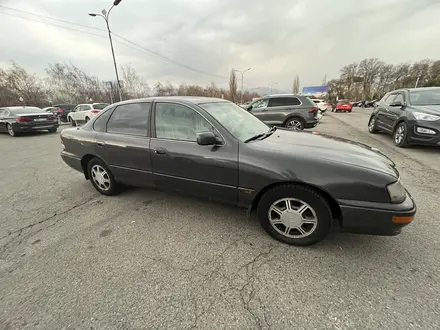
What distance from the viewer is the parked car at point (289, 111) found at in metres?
8.30

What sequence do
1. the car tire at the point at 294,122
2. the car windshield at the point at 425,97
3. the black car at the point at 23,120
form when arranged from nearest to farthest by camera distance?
the car windshield at the point at 425,97
the car tire at the point at 294,122
the black car at the point at 23,120

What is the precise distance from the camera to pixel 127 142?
3027mm

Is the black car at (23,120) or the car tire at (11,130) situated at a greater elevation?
the black car at (23,120)

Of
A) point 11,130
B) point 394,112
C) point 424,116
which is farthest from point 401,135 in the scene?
point 11,130

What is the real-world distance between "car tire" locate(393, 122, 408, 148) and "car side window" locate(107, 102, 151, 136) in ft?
22.0

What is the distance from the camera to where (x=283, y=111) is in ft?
28.0

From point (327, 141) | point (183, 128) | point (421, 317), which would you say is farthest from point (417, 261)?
point (183, 128)

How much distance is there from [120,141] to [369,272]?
337 centimetres

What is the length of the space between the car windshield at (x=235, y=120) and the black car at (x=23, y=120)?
11.7m

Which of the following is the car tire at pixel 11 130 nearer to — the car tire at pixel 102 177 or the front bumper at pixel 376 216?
the car tire at pixel 102 177

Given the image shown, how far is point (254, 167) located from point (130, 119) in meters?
2.05

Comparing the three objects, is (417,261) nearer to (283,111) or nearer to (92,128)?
(92,128)

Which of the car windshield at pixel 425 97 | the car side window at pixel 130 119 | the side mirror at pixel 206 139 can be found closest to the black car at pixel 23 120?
the car side window at pixel 130 119

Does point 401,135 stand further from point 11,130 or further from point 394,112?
point 11,130
